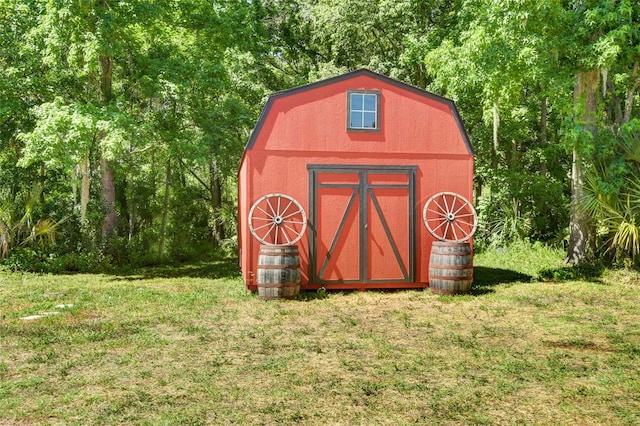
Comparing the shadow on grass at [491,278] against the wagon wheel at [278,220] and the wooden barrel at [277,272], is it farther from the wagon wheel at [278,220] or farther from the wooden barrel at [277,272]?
the wagon wheel at [278,220]

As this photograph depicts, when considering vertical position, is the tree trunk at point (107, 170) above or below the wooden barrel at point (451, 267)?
above

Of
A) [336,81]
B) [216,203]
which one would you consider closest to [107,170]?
[216,203]

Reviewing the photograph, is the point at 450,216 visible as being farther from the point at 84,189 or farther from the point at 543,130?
the point at 84,189

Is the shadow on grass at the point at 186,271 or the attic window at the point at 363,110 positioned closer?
the attic window at the point at 363,110

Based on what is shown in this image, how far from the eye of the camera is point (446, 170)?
1063 centimetres

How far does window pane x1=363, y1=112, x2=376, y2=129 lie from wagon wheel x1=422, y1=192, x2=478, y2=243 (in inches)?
73.5

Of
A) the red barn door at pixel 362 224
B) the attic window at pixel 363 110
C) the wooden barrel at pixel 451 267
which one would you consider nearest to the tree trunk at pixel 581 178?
the wooden barrel at pixel 451 267

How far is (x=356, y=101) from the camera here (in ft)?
34.1

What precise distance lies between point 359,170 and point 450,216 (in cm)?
202

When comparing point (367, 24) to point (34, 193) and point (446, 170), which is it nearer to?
point (446, 170)

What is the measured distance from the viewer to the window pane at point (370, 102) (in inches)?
411

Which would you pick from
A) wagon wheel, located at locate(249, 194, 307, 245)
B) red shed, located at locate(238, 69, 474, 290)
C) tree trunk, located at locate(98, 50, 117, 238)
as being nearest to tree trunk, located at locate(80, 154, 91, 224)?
tree trunk, located at locate(98, 50, 117, 238)

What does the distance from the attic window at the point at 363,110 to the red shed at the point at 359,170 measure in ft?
0.06

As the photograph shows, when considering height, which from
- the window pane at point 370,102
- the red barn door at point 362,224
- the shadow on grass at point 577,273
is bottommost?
the shadow on grass at point 577,273
